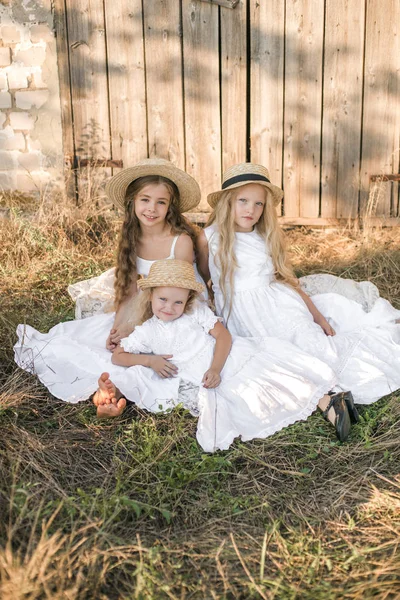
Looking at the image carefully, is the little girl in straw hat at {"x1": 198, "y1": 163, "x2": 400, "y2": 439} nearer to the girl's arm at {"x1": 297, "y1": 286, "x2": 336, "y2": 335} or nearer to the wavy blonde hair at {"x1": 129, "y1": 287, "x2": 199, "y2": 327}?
the girl's arm at {"x1": 297, "y1": 286, "x2": 336, "y2": 335}

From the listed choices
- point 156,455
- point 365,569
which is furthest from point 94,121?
point 365,569

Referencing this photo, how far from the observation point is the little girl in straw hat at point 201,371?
270 centimetres

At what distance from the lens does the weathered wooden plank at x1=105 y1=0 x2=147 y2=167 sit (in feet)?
15.6

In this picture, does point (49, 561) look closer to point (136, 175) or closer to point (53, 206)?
point (136, 175)

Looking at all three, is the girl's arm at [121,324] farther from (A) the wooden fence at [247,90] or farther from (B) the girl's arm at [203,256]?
(A) the wooden fence at [247,90]

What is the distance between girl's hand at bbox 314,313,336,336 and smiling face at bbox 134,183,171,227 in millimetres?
1026

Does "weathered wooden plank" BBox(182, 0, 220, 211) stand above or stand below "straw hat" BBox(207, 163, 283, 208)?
above

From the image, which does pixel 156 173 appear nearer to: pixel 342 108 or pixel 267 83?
pixel 267 83

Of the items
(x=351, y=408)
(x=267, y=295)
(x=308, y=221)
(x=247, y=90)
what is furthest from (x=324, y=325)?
(x=247, y=90)

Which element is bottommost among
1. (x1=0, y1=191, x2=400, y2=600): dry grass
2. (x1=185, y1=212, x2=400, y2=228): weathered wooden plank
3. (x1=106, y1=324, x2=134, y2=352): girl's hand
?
(x1=0, y1=191, x2=400, y2=600): dry grass

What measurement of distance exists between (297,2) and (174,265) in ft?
9.39

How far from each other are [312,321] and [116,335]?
1.06m

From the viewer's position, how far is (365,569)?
185 centimetres

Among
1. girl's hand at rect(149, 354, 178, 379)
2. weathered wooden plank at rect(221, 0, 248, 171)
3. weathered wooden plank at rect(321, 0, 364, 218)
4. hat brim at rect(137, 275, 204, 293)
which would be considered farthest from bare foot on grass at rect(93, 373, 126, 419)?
weathered wooden plank at rect(321, 0, 364, 218)
